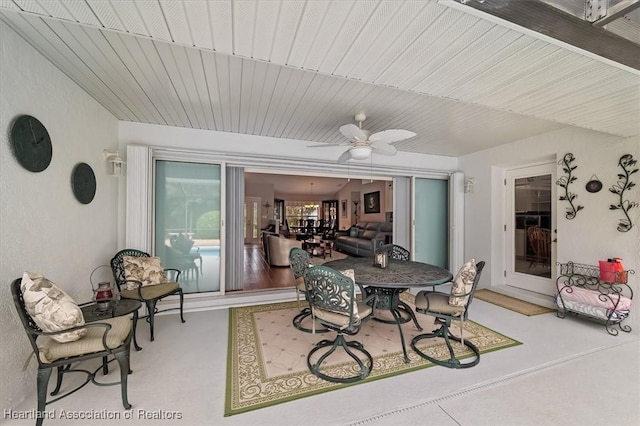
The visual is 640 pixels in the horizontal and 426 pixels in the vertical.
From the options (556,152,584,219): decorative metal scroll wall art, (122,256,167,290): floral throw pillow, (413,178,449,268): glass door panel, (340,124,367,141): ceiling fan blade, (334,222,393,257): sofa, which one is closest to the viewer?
(340,124,367,141): ceiling fan blade

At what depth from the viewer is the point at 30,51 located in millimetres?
1870

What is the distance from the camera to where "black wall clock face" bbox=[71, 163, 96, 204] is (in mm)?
2395

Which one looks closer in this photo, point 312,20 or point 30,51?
point 312,20

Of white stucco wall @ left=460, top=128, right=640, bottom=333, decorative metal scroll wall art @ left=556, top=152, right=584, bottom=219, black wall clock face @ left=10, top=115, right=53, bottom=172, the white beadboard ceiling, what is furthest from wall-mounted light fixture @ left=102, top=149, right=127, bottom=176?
decorative metal scroll wall art @ left=556, top=152, right=584, bottom=219

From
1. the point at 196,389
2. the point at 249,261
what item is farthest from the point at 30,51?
the point at 249,261

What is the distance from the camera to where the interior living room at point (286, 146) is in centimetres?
135

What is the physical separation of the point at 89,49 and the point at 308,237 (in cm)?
774

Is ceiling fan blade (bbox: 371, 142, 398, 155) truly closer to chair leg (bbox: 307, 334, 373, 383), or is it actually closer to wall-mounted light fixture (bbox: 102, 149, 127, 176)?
chair leg (bbox: 307, 334, 373, 383)

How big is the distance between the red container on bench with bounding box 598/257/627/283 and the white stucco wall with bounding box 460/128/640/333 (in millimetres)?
169

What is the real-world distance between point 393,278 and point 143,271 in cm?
282

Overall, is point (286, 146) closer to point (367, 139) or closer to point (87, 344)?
→ point (367, 139)

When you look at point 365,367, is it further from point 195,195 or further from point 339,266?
point 195,195

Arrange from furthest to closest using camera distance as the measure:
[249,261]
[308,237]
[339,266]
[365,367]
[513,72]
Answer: [308,237], [249,261], [339,266], [365,367], [513,72]

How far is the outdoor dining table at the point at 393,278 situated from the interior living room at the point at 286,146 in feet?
2.39
